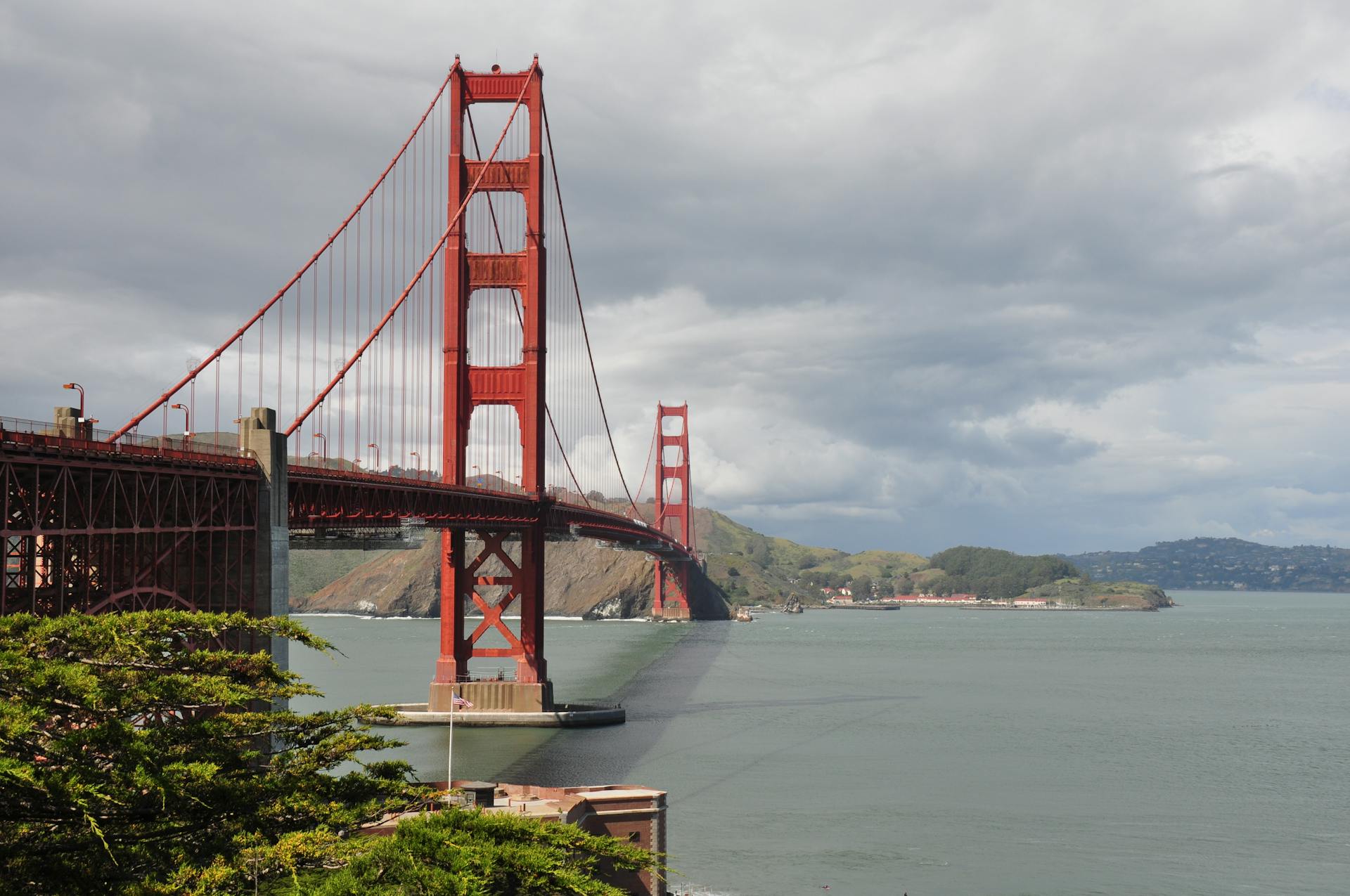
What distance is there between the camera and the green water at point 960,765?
2992cm

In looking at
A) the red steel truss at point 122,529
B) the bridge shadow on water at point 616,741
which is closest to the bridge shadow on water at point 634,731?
the bridge shadow on water at point 616,741

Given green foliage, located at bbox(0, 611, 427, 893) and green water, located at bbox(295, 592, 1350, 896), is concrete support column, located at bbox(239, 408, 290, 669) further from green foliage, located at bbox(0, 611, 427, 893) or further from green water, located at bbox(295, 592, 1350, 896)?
green foliage, located at bbox(0, 611, 427, 893)

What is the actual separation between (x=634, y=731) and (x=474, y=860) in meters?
36.2

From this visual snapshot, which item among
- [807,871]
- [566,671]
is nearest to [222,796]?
[807,871]

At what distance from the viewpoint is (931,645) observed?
114500 millimetres

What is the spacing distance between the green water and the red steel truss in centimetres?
1205

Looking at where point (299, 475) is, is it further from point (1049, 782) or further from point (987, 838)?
point (1049, 782)

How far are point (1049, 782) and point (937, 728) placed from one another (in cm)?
1254

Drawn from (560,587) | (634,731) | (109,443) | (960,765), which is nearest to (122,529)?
(109,443)

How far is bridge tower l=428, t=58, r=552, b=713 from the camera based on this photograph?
168 ft

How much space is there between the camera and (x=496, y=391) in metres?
53.5

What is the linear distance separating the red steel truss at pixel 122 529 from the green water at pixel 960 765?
1205cm

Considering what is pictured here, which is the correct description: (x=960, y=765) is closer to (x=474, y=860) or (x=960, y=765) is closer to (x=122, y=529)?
(x=122, y=529)

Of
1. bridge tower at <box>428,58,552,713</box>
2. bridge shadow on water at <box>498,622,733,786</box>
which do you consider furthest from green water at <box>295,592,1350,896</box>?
bridge tower at <box>428,58,552,713</box>
